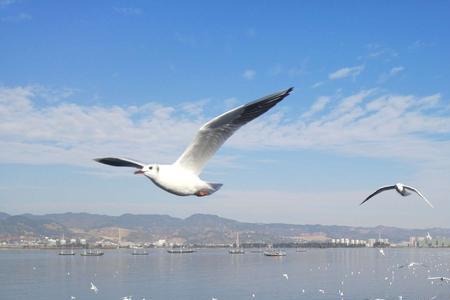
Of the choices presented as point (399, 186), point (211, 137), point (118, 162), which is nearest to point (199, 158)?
point (211, 137)

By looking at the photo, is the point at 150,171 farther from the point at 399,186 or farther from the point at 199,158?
the point at 399,186

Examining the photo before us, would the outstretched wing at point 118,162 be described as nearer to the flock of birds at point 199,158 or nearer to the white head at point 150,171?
the flock of birds at point 199,158

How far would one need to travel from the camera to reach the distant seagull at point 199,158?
4492mm

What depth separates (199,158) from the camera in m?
5.09

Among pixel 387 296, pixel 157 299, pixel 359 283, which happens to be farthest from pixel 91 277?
pixel 387 296

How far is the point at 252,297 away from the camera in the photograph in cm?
5038

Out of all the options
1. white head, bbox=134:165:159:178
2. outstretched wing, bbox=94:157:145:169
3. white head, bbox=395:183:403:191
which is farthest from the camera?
white head, bbox=395:183:403:191

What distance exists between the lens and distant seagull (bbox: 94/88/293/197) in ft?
14.7

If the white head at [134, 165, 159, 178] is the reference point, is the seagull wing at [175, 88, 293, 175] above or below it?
above

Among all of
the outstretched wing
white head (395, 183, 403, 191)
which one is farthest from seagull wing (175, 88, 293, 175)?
white head (395, 183, 403, 191)

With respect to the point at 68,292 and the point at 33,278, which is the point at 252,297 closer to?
the point at 68,292

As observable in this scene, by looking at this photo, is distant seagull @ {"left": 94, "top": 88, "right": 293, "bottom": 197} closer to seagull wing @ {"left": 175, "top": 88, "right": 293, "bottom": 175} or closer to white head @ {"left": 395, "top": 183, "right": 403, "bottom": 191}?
seagull wing @ {"left": 175, "top": 88, "right": 293, "bottom": 175}

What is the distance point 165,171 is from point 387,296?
52.0 metres

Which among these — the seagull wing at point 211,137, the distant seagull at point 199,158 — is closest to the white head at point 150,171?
the distant seagull at point 199,158
